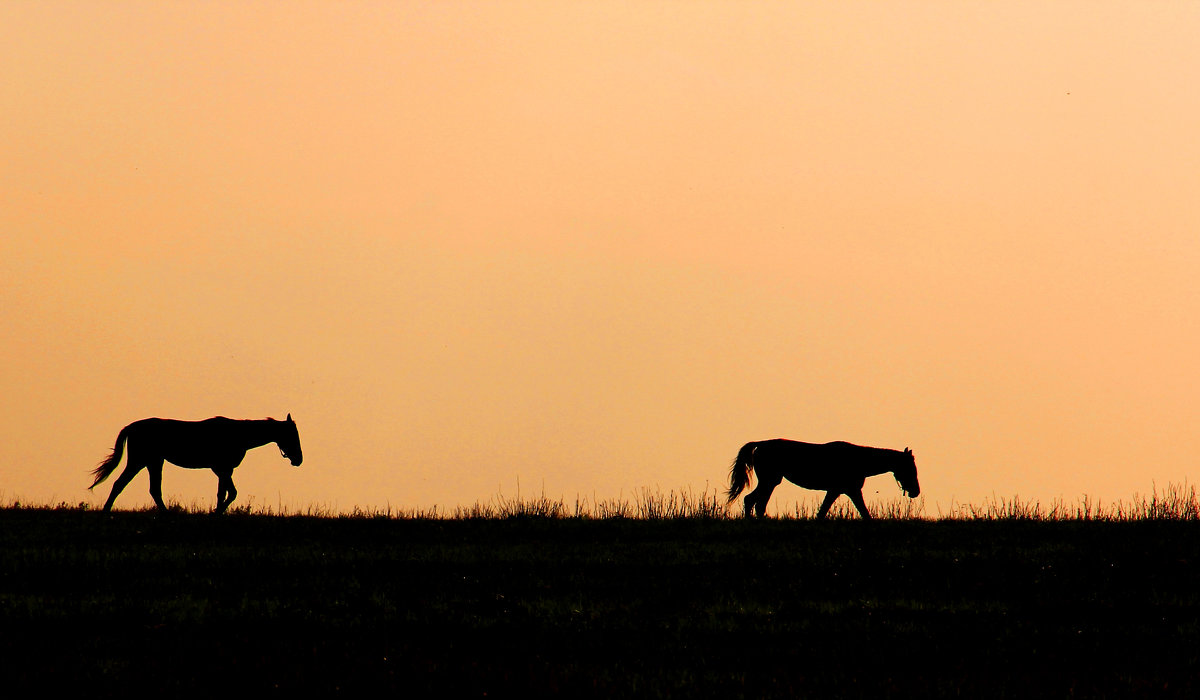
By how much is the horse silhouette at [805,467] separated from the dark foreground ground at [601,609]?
3683 millimetres

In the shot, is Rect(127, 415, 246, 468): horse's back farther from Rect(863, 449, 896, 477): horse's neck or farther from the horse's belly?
Rect(863, 449, 896, 477): horse's neck

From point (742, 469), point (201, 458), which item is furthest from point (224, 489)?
point (742, 469)

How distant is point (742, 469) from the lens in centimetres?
2664

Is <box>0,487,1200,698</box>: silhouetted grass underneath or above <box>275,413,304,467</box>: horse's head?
underneath

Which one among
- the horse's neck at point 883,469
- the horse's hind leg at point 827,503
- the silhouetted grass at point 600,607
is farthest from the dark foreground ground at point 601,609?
the horse's neck at point 883,469

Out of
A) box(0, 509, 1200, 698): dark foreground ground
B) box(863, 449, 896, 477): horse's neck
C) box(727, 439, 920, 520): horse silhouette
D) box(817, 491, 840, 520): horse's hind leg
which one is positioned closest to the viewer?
box(0, 509, 1200, 698): dark foreground ground

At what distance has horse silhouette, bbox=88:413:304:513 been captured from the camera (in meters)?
26.2

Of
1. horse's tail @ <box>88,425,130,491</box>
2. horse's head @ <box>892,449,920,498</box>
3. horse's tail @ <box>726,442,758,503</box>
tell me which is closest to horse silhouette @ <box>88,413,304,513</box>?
horse's tail @ <box>88,425,130,491</box>

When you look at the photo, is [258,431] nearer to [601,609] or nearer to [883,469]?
[883,469]

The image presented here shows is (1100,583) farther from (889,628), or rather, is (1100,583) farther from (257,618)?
(257,618)

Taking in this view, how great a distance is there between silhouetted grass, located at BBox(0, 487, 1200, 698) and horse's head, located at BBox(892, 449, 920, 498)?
4.28 metres

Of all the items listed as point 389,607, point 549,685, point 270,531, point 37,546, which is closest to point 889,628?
point 549,685

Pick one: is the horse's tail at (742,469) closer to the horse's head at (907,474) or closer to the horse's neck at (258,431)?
the horse's head at (907,474)

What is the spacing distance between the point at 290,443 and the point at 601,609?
14491mm
